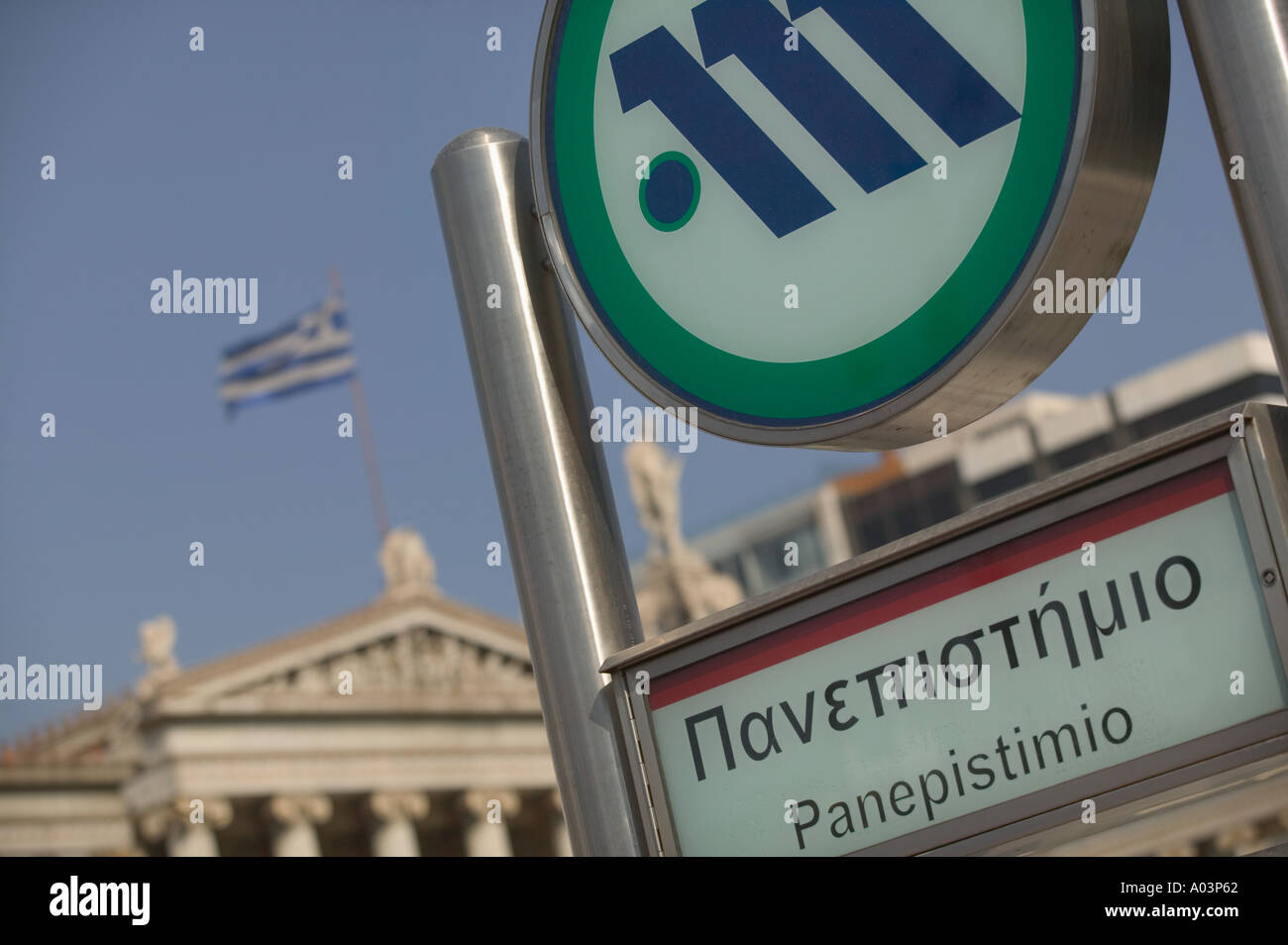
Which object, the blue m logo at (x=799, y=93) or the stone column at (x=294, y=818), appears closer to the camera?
the blue m logo at (x=799, y=93)

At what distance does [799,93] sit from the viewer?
2.48 m

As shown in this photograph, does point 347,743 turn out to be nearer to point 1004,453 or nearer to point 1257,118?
point 1004,453

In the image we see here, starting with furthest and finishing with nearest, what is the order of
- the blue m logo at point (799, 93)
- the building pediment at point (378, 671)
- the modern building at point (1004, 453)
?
the modern building at point (1004, 453) → the building pediment at point (378, 671) → the blue m logo at point (799, 93)

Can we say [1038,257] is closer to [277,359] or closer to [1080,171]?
[1080,171]

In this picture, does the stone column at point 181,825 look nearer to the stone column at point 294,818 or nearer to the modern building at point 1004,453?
the stone column at point 294,818

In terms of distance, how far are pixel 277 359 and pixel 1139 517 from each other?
Answer: 40.4m

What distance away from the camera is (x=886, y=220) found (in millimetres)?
2414

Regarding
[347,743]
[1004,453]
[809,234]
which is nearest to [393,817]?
[347,743]

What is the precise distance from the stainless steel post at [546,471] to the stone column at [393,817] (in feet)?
125

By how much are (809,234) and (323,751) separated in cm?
A: 3780

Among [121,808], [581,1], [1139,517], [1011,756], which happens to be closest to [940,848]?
[1011,756]

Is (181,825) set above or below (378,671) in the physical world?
below

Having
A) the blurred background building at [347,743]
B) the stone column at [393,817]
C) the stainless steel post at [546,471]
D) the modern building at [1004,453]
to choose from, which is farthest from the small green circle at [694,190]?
the modern building at [1004,453]

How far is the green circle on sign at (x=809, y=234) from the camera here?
7.42 feet
